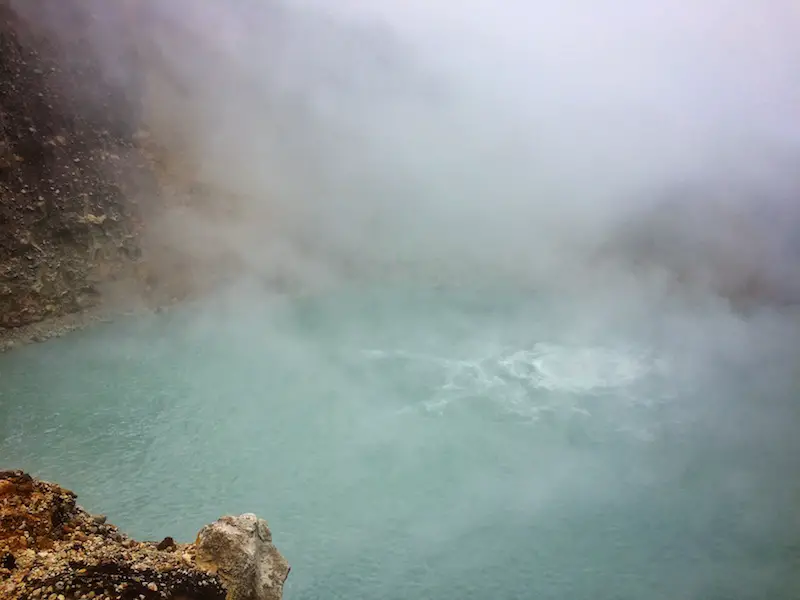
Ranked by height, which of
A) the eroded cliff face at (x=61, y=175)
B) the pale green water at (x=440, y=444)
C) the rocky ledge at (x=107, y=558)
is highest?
the eroded cliff face at (x=61, y=175)

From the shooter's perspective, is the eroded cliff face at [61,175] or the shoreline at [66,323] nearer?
the shoreline at [66,323]

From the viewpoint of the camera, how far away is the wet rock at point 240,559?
5.73 meters

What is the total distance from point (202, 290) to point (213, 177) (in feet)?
16.7

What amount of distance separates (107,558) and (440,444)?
8.97 meters

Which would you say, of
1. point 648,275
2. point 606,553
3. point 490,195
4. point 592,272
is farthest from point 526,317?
point 606,553

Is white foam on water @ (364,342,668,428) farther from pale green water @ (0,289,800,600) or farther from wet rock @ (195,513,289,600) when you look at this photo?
wet rock @ (195,513,289,600)

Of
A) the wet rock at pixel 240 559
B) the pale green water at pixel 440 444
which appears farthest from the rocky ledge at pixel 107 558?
Result: the pale green water at pixel 440 444

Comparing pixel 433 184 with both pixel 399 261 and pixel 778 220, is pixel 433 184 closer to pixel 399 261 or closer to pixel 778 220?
pixel 399 261

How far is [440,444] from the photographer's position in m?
13.6

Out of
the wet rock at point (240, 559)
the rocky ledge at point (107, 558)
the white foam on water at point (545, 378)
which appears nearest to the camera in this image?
the rocky ledge at point (107, 558)

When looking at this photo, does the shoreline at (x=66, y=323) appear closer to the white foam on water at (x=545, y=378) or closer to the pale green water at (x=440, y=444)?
the pale green water at (x=440, y=444)

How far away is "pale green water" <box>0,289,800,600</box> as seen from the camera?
410 inches

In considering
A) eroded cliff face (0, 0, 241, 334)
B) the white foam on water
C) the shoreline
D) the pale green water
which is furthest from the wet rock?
eroded cliff face (0, 0, 241, 334)

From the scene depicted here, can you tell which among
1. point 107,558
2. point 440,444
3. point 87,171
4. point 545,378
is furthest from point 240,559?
point 87,171
